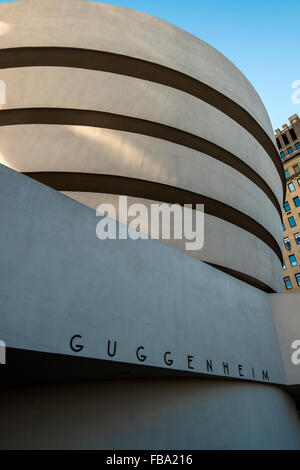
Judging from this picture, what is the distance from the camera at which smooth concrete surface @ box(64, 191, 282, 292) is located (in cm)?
789

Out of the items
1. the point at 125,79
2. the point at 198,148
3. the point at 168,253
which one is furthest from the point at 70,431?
the point at 125,79

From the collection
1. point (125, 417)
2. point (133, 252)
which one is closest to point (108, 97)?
point (133, 252)

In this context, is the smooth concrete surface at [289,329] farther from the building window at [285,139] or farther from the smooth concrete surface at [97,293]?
the building window at [285,139]

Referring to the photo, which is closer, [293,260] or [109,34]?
[109,34]

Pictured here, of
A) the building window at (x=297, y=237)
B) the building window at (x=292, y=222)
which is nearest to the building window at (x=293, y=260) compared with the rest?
the building window at (x=297, y=237)

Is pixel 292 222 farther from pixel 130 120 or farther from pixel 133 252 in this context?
pixel 133 252

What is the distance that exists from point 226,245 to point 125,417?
18.2 feet

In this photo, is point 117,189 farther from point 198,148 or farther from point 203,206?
point 198,148

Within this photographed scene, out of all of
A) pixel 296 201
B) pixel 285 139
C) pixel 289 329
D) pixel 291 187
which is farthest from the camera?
pixel 285 139

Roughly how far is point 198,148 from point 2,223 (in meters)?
7.65

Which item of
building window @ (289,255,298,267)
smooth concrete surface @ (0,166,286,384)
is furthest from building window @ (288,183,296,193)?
smooth concrete surface @ (0,166,286,384)

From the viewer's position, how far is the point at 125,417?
5438mm

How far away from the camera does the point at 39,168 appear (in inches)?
312

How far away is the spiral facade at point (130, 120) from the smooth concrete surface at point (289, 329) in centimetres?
104
